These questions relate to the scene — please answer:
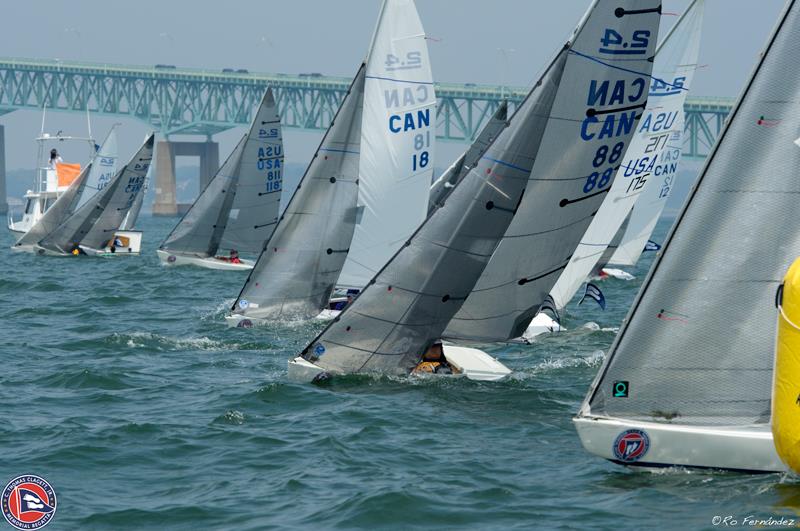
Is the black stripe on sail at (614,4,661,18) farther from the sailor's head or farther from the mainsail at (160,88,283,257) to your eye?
the mainsail at (160,88,283,257)

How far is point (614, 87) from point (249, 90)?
107 meters

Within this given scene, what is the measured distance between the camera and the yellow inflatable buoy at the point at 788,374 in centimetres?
763

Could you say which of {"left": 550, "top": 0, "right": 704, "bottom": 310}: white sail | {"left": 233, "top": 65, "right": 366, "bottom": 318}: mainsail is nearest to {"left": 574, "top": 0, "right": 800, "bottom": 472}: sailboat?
{"left": 550, "top": 0, "right": 704, "bottom": 310}: white sail

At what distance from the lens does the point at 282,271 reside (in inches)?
725

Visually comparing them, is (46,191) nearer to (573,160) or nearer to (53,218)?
(53,218)

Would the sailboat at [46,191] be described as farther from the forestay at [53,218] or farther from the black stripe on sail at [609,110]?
the black stripe on sail at [609,110]

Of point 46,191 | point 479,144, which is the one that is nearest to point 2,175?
point 46,191

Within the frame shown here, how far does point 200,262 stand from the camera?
32125mm

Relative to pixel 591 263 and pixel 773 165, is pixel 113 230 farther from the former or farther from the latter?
pixel 773 165

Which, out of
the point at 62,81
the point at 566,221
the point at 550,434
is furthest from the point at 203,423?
the point at 62,81

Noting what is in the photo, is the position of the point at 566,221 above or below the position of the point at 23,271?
above

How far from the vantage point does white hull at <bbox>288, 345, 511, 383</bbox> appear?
1309 cm

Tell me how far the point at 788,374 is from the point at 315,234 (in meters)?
11.2

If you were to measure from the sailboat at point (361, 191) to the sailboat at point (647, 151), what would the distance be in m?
2.32
